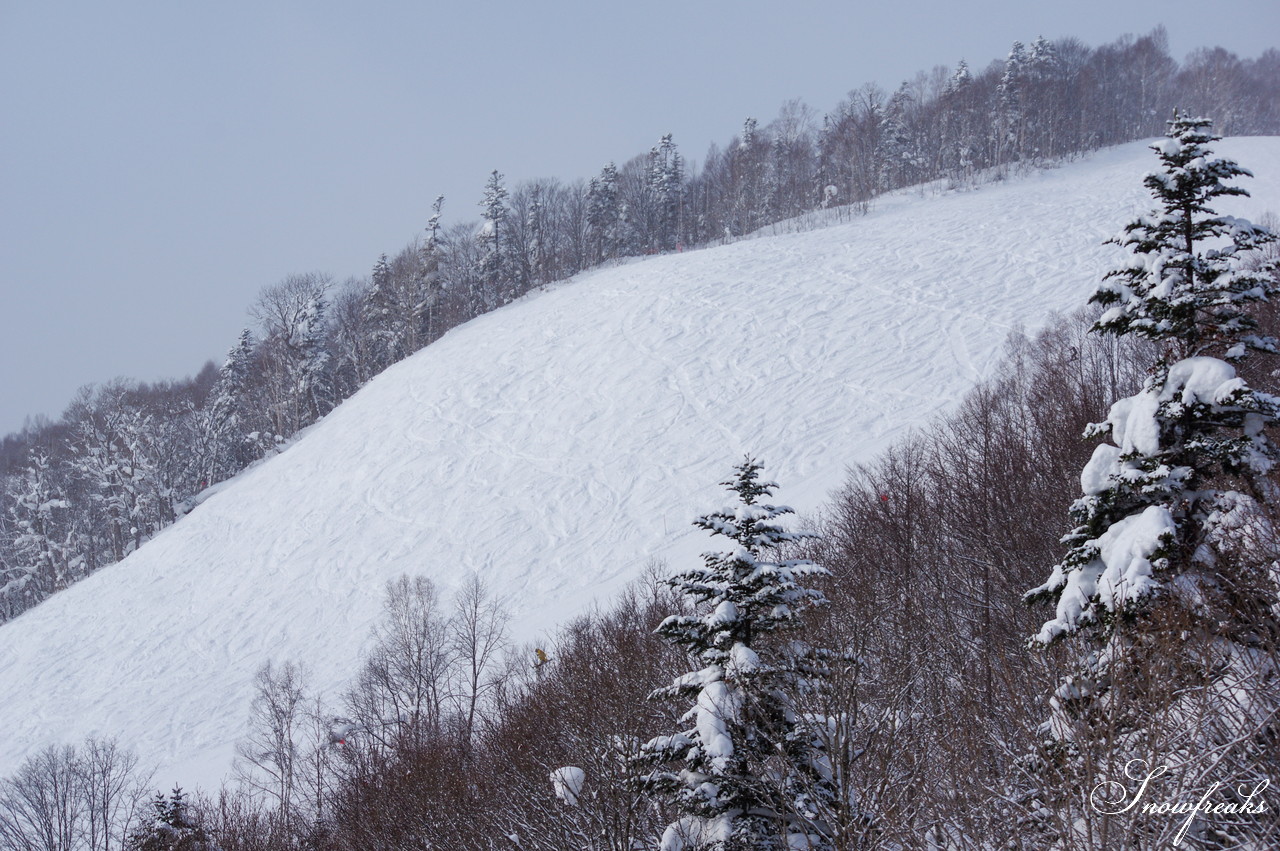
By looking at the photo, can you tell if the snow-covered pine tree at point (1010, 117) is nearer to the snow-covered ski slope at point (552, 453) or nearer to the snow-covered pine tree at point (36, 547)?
the snow-covered ski slope at point (552, 453)

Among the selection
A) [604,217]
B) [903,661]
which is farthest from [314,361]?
[903,661]

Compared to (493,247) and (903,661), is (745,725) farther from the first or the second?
(493,247)

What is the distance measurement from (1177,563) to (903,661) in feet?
24.9

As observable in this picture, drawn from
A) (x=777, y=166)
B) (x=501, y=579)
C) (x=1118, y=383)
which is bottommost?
(x=501, y=579)

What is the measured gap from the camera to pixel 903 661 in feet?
45.7

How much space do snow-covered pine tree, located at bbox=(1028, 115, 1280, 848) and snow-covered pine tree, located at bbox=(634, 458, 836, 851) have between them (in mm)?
2325

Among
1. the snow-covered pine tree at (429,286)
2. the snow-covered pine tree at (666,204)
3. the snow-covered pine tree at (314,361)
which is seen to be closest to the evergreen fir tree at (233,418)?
the snow-covered pine tree at (314,361)

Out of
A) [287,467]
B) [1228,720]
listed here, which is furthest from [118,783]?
[1228,720]

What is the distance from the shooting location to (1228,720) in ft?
20.7

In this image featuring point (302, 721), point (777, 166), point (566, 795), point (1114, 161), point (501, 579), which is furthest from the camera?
point (777, 166)

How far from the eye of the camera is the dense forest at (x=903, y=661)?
6305mm

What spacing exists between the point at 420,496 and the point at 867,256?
37.4 m

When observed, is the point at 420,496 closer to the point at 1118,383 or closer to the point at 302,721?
the point at 302,721

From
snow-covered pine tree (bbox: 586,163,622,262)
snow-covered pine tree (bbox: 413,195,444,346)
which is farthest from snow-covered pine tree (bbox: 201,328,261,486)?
snow-covered pine tree (bbox: 586,163,622,262)
